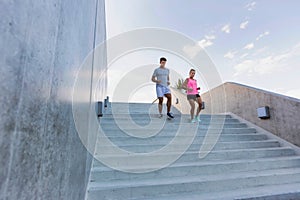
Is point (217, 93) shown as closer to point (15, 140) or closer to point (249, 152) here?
point (249, 152)

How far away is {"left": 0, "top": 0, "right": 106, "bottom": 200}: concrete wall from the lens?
13.7 inches

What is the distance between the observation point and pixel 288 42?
361 cm

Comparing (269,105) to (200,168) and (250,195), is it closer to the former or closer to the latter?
(200,168)

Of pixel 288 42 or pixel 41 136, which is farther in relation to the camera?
pixel 288 42

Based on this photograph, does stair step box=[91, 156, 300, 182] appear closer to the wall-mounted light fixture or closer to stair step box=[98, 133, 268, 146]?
stair step box=[98, 133, 268, 146]

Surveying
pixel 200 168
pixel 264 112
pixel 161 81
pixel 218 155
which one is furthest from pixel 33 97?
pixel 264 112

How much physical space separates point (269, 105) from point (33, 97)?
3.50m

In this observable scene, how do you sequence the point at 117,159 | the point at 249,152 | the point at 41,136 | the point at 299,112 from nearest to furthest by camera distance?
the point at 41,136
the point at 117,159
the point at 249,152
the point at 299,112

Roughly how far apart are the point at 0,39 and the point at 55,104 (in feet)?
1.01

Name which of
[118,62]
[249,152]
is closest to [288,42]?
[249,152]

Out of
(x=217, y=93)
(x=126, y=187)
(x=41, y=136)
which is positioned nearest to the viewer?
(x=41, y=136)

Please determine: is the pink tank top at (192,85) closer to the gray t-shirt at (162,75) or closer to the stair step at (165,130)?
the gray t-shirt at (162,75)

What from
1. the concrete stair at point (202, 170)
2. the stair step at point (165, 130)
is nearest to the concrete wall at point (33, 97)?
the concrete stair at point (202, 170)

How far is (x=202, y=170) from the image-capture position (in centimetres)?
195
